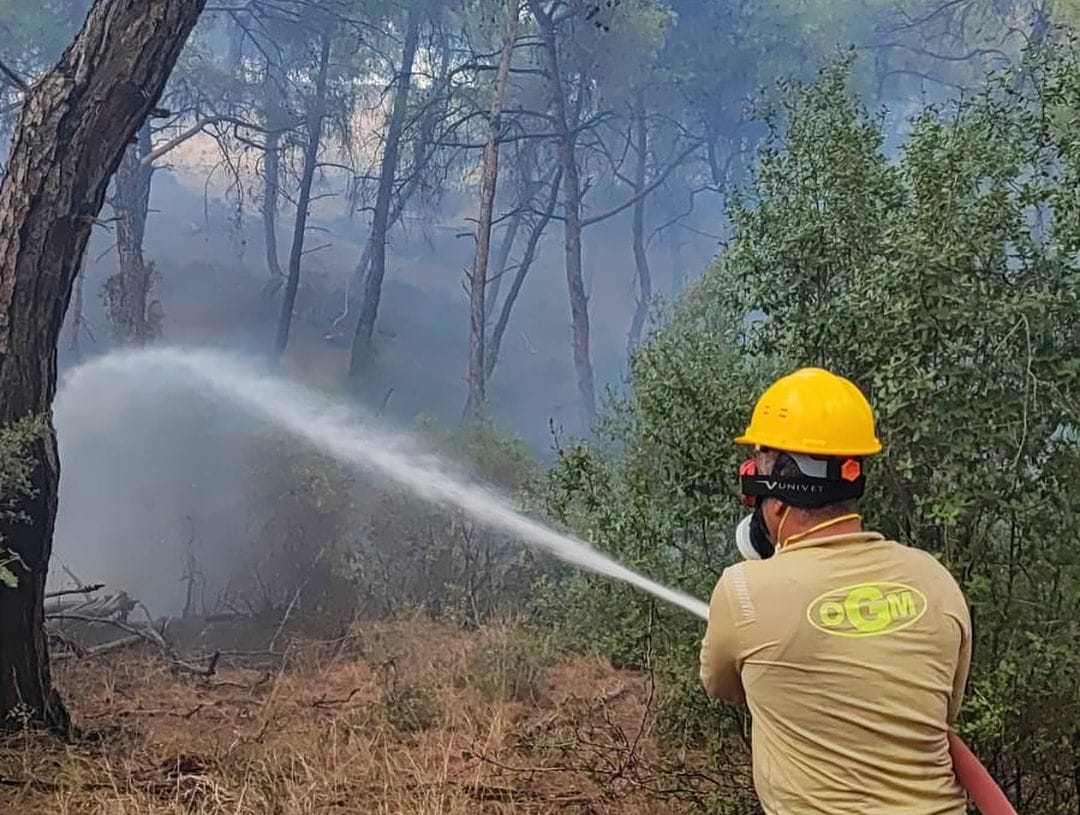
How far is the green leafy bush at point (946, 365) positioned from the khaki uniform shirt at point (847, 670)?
1105 mm

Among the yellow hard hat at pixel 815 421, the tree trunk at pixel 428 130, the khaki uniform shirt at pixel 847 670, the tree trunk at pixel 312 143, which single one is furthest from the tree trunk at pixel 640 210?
the khaki uniform shirt at pixel 847 670

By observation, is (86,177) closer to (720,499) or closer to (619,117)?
(720,499)

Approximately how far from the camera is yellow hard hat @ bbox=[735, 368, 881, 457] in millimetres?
2211

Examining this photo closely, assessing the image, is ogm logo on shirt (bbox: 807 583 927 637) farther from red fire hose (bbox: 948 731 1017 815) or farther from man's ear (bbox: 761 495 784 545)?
red fire hose (bbox: 948 731 1017 815)

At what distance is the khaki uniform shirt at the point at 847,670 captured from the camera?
2016 mm

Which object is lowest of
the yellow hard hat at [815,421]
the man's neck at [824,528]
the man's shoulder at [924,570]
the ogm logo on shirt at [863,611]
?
the ogm logo on shirt at [863,611]

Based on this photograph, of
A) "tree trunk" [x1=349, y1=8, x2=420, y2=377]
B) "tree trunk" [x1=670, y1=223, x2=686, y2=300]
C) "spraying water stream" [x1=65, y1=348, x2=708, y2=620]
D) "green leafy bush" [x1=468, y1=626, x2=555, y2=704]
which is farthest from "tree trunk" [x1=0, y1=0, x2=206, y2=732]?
"tree trunk" [x1=670, y1=223, x2=686, y2=300]

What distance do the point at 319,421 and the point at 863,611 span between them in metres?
12.5

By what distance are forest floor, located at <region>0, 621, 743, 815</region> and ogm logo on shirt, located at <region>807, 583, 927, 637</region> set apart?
2208 mm

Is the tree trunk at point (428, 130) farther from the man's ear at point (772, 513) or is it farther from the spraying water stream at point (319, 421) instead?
the man's ear at point (772, 513)

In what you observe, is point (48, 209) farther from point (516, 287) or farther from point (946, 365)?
point (516, 287)

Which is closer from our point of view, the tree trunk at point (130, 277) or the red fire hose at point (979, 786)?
the red fire hose at point (979, 786)

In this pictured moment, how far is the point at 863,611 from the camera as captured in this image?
203cm

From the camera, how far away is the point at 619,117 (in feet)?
70.8
